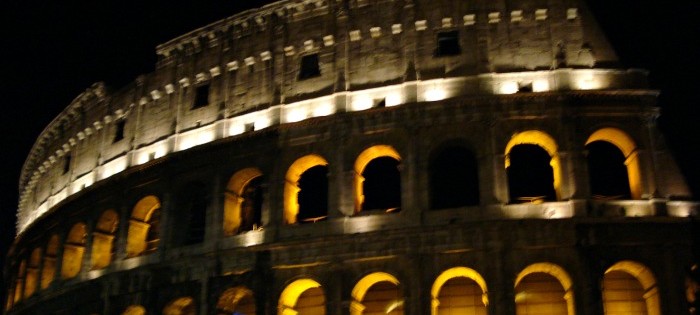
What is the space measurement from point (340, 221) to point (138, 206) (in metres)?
8.22

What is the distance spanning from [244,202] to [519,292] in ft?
30.3

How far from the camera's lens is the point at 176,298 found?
25422mm

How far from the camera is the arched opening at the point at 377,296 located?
75.4ft

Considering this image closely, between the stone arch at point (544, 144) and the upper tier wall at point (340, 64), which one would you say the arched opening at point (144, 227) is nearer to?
the upper tier wall at point (340, 64)

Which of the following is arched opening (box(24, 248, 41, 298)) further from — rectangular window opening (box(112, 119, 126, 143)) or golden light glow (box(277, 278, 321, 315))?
golden light glow (box(277, 278, 321, 315))

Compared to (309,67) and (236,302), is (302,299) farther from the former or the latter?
(309,67)

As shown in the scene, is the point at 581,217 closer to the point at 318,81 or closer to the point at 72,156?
the point at 318,81

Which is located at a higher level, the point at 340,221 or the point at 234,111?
the point at 234,111

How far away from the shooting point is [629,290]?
22.8 metres

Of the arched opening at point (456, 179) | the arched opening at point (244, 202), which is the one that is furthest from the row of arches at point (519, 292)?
the arched opening at point (456, 179)

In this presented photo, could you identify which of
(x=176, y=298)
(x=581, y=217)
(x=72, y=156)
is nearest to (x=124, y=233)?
(x=176, y=298)

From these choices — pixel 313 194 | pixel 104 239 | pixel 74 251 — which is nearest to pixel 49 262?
pixel 74 251

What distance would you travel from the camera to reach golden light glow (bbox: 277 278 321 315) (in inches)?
934

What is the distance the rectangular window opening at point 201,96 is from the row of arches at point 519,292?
24.0ft
